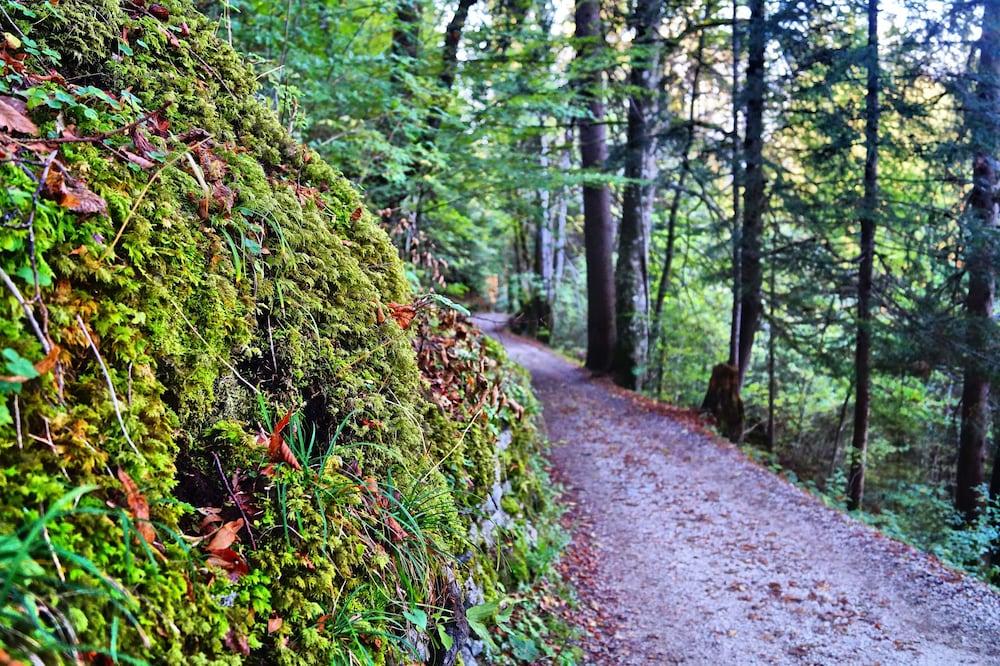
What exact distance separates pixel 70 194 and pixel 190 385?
68 centimetres

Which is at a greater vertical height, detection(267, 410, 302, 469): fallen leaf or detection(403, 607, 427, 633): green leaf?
detection(267, 410, 302, 469): fallen leaf

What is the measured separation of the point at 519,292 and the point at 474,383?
64.8 ft

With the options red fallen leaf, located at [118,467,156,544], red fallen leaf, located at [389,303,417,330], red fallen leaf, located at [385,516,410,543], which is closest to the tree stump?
red fallen leaf, located at [389,303,417,330]

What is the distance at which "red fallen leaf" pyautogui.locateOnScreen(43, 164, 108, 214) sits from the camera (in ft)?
5.96

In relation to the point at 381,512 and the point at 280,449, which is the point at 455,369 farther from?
the point at 280,449

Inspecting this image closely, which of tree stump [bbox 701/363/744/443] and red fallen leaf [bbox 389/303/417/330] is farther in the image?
tree stump [bbox 701/363/744/443]

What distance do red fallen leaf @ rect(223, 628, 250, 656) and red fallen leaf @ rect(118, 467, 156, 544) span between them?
37cm

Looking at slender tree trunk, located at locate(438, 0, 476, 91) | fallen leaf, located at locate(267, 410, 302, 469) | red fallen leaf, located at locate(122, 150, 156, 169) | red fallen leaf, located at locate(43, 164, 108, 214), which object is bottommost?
fallen leaf, located at locate(267, 410, 302, 469)

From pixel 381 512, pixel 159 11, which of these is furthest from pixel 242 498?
pixel 159 11

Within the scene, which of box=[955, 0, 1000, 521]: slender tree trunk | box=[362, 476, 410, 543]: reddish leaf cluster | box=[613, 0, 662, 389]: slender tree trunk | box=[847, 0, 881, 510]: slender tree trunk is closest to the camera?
box=[362, 476, 410, 543]: reddish leaf cluster

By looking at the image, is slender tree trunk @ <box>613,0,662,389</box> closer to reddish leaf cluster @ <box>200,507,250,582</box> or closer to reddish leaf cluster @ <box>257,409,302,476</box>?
reddish leaf cluster @ <box>257,409,302,476</box>

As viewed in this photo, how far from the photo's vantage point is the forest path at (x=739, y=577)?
4.86 metres

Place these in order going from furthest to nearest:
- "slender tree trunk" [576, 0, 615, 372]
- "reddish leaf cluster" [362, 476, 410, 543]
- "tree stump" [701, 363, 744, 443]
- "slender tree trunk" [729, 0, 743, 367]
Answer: "slender tree trunk" [576, 0, 615, 372] → "slender tree trunk" [729, 0, 743, 367] → "tree stump" [701, 363, 744, 443] → "reddish leaf cluster" [362, 476, 410, 543]

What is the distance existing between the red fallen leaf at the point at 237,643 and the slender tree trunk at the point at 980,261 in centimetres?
1211
